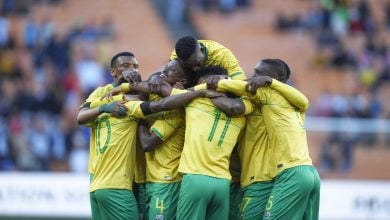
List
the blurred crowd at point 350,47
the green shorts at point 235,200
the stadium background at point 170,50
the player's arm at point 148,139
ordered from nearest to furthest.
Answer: the player's arm at point 148,139
the green shorts at point 235,200
the stadium background at point 170,50
the blurred crowd at point 350,47

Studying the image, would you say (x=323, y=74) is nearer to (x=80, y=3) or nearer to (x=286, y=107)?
(x=80, y=3)

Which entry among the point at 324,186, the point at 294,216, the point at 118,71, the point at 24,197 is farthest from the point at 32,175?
the point at 294,216

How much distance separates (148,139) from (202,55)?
987 millimetres

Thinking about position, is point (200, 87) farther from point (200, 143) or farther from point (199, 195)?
point (199, 195)

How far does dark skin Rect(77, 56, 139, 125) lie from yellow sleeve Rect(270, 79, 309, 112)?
4.93 feet

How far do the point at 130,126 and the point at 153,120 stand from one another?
24 cm

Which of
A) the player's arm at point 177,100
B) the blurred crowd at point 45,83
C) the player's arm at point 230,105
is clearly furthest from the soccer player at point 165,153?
the blurred crowd at point 45,83

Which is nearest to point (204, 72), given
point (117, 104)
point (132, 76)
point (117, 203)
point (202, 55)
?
point (202, 55)

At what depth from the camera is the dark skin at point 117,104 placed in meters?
10.0

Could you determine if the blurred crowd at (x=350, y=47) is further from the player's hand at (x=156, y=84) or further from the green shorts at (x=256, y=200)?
the player's hand at (x=156, y=84)

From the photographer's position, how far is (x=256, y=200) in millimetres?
9953

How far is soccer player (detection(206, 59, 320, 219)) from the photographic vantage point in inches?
382

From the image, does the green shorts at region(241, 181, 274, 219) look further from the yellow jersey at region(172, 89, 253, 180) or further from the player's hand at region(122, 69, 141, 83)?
the player's hand at region(122, 69, 141, 83)

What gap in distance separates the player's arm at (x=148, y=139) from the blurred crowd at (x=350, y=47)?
12989 mm
